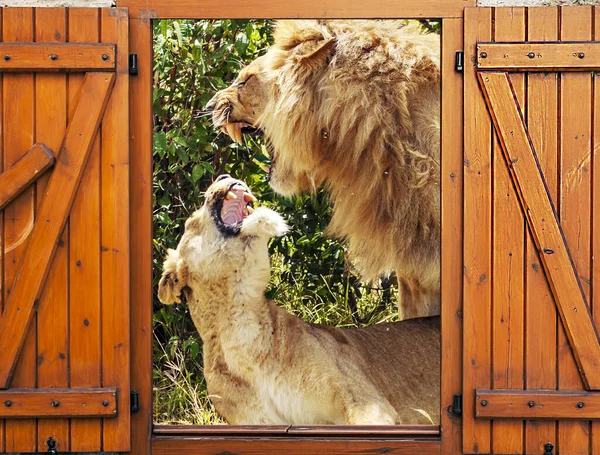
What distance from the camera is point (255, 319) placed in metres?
5.34

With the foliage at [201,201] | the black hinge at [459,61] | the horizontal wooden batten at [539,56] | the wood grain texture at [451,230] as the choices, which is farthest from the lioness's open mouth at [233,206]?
the horizontal wooden batten at [539,56]

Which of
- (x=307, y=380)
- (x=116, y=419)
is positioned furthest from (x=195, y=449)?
(x=307, y=380)

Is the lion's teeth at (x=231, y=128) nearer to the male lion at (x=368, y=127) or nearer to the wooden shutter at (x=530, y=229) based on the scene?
the male lion at (x=368, y=127)

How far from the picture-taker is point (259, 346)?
5281 millimetres

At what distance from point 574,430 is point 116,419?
1.91 m

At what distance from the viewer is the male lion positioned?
17.9 feet

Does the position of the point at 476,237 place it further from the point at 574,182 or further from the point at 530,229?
the point at 574,182

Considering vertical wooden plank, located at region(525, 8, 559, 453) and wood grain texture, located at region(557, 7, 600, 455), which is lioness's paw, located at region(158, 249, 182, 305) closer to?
vertical wooden plank, located at region(525, 8, 559, 453)

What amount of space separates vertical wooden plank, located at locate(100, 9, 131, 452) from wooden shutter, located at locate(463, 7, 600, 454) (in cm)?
141

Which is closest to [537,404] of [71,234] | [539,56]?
[539,56]

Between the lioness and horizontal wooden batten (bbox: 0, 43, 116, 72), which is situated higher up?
horizontal wooden batten (bbox: 0, 43, 116, 72)

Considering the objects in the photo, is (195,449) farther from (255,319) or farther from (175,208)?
(175,208)

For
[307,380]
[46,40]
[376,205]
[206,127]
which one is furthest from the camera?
[206,127]

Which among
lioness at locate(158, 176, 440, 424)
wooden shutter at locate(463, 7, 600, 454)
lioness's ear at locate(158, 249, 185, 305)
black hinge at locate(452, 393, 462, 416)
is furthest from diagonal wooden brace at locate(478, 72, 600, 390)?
lioness's ear at locate(158, 249, 185, 305)
